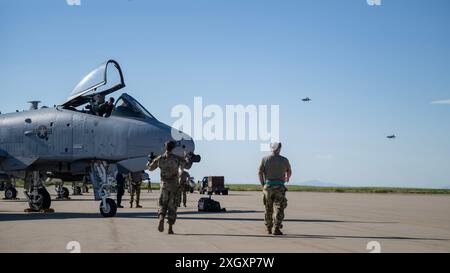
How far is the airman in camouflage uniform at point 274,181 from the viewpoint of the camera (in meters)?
12.9

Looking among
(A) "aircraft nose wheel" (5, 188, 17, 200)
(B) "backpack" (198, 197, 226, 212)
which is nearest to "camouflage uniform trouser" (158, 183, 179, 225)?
(B) "backpack" (198, 197, 226, 212)

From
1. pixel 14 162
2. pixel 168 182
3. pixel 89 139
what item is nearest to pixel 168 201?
pixel 168 182

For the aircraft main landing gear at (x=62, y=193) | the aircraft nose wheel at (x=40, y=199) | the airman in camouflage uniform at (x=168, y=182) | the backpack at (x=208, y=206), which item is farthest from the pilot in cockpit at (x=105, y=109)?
the aircraft main landing gear at (x=62, y=193)

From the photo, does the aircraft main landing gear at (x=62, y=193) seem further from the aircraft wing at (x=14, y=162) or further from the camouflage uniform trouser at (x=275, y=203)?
the camouflage uniform trouser at (x=275, y=203)

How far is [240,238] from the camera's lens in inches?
463

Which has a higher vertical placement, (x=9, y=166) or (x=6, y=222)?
(x=9, y=166)

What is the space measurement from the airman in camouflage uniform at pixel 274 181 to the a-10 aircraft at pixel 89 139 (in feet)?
12.4

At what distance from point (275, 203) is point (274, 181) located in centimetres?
50

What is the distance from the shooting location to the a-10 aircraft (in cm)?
1738

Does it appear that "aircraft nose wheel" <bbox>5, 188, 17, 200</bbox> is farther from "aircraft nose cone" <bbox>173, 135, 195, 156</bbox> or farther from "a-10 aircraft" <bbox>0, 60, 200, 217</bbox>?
"aircraft nose cone" <bbox>173, 135, 195, 156</bbox>

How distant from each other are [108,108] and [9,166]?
420 cm

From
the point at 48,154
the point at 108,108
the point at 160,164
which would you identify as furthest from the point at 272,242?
the point at 48,154
